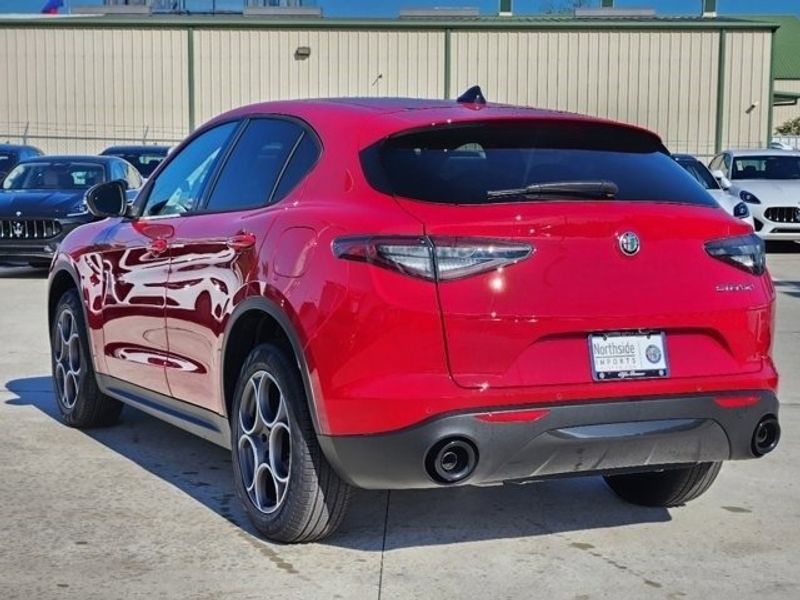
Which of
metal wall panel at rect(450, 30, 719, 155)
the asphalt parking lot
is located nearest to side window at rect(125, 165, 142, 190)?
the asphalt parking lot

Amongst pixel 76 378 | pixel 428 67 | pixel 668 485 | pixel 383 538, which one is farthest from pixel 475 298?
pixel 428 67

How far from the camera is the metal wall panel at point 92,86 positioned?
116ft

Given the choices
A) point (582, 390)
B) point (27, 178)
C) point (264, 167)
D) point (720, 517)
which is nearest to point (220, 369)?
point (264, 167)

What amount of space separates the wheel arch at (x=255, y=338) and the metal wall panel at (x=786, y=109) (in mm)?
62419

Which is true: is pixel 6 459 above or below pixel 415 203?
below

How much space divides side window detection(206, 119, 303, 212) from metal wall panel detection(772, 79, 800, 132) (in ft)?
203

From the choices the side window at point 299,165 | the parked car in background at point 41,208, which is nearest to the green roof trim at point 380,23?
the parked car in background at point 41,208

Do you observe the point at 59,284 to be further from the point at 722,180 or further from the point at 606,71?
the point at 606,71

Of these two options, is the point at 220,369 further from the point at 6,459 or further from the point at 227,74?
the point at 227,74

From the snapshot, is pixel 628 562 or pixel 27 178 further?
pixel 27 178

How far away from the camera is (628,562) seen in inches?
173

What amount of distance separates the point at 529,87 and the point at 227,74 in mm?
8822

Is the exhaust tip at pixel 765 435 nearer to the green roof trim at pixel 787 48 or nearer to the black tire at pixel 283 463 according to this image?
the black tire at pixel 283 463

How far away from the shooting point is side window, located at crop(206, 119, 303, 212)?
4.82 metres
